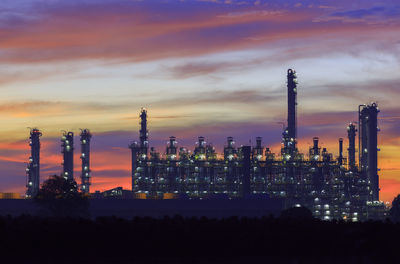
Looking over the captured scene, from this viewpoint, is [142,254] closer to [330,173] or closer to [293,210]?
[293,210]

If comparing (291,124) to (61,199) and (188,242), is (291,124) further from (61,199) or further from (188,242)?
(188,242)

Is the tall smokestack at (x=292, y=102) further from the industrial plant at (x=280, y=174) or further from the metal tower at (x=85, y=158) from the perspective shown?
the metal tower at (x=85, y=158)

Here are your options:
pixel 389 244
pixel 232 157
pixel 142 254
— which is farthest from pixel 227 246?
pixel 232 157

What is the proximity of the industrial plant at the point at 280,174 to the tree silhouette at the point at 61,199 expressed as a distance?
52834mm

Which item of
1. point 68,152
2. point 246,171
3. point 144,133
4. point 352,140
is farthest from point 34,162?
point 352,140

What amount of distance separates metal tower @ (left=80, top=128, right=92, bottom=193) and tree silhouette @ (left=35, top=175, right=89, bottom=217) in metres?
58.6

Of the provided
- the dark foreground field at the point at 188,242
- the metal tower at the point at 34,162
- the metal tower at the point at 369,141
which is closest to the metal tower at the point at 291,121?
the metal tower at the point at 369,141

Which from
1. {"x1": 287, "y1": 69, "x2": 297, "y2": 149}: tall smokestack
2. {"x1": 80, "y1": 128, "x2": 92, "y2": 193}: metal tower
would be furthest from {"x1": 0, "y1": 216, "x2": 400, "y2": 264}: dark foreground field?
{"x1": 80, "y1": 128, "x2": 92, "y2": 193}: metal tower

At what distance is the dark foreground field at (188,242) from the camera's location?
2828 centimetres

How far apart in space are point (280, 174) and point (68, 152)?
3609 centimetres

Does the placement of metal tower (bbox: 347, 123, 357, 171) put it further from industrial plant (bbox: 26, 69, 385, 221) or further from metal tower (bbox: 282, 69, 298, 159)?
metal tower (bbox: 282, 69, 298, 159)

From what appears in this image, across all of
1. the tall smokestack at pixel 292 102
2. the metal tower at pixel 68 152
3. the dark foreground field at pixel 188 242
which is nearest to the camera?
the dark foreground field at pixel 188 242

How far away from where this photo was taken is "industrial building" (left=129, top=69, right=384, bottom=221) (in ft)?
445

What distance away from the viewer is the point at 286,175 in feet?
450
